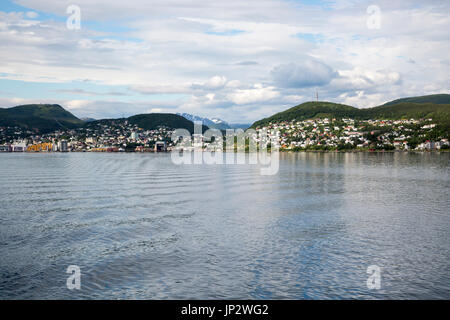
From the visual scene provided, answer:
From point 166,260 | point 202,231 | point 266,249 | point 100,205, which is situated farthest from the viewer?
point 100,205

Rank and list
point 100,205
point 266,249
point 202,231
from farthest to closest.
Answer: point 100,205, point 202,231, point 266,249

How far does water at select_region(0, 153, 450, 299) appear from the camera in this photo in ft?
46.4

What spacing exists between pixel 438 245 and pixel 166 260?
13.5 meters

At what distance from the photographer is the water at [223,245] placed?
46.4 feet

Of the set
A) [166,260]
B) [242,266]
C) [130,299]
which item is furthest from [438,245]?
[130,299]

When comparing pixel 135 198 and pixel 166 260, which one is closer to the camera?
pixel 166 260

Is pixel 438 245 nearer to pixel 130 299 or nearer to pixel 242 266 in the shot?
pixel 242 266

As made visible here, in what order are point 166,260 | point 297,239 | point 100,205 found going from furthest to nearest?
point 100,205
point 297,239
point 166,260

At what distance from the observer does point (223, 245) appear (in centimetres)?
1961

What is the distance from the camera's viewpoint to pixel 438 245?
64.2 feet

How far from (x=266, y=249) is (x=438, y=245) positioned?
343 inches
